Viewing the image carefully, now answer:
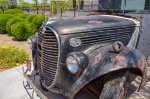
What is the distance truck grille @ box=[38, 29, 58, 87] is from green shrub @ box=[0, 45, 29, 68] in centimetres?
413

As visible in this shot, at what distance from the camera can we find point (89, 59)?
3488 millimetres

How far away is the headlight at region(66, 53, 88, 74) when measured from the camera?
330cm

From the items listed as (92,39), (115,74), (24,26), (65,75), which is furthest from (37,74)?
(24,26)

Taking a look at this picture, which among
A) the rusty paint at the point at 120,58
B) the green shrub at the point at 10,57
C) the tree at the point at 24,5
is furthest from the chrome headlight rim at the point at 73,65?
the tree at the point at 24,5

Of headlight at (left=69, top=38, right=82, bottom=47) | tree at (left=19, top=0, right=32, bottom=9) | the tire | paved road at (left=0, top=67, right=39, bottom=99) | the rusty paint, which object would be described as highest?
tree at (left=19, top=0, right=32, bottom=9)

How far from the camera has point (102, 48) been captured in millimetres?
3688

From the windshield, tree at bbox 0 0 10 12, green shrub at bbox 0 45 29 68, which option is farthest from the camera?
tree at bbox 0 0 10 12

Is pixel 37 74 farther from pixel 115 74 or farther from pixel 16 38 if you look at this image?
pixel 16 38

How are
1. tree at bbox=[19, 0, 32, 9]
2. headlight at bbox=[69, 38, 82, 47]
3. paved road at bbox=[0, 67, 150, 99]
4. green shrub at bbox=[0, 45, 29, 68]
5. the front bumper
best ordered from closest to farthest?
1. headlight at bbox=[69, 38, 82, 47]
2. the front bumper
3. paved road at bbox=[0, 67, 150, 99]
4. green shrub at bbox=[0, 45, 29, 68]
5. tree at bbox=[19, 0, 32, 9]

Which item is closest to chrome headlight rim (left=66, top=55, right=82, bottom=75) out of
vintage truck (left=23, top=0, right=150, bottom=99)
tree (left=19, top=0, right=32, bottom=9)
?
vintage truck (left=23, top=0, right=150, bottom=99)

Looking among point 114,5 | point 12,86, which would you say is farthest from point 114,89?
point 114,5

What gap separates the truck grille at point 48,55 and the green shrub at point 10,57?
163 inches

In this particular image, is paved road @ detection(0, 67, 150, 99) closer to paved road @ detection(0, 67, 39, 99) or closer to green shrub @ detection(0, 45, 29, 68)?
paved road @ detection(0, 67, 39, 99)

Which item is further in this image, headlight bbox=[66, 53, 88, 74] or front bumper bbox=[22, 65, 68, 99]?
front bumper bbox=[22, 65, 68, 99]
